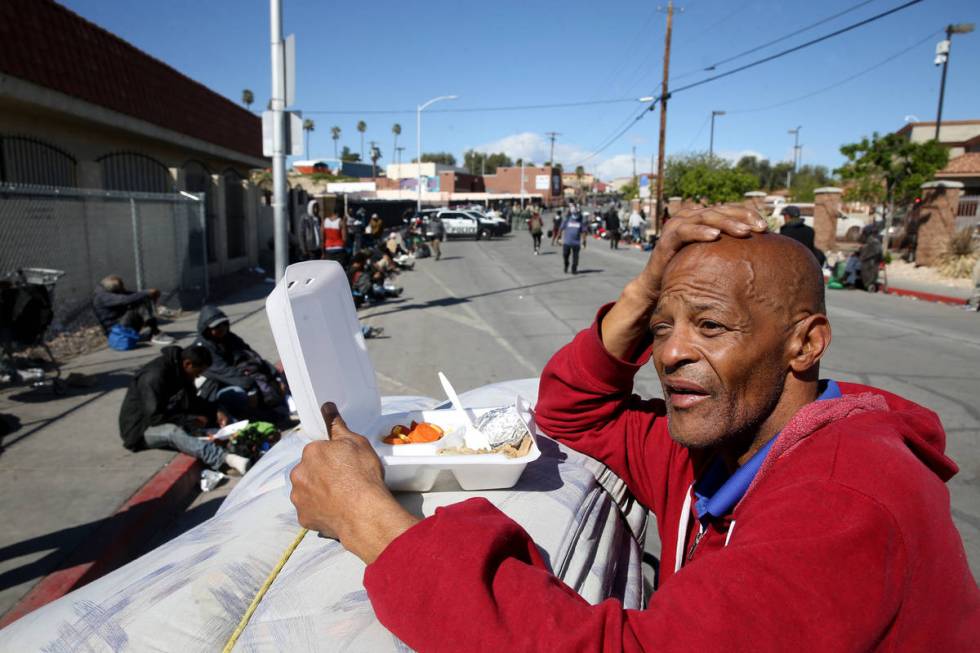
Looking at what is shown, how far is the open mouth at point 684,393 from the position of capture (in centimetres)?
142

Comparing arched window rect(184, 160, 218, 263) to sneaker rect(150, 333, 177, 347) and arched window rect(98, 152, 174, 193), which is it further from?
sneaker rect(150, 333, 177, 347)

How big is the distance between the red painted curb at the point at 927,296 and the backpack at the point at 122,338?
15.8 metres

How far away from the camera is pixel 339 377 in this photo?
1850 millimetres

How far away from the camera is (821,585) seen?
94cm

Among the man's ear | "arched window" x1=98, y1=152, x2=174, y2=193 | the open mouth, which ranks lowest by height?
the open mouth

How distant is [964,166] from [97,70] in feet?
109

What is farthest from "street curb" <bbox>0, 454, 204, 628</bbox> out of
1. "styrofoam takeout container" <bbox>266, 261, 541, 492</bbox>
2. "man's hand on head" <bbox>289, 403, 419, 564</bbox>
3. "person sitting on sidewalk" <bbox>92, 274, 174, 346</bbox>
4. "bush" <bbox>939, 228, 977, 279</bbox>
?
"bush" <bbox>939, 228, 977, 279</bbox>

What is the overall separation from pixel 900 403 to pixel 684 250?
549mm

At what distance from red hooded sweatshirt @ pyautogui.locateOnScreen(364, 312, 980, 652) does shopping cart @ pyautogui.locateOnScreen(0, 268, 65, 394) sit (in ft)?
22.2

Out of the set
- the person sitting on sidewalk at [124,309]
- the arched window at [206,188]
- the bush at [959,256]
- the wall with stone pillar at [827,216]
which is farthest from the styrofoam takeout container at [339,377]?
the wall with stone pillar at [827,216]

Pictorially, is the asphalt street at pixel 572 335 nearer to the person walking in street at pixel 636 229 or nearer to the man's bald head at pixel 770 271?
the man's bald head at pixel 770 271

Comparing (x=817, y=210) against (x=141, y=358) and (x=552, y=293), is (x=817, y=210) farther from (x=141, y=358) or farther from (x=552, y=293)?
(x=141, y=358)

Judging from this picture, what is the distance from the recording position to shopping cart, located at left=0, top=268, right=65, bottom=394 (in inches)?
260

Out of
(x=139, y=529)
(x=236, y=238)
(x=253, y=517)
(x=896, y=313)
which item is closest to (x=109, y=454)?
(x=139, y=529)
